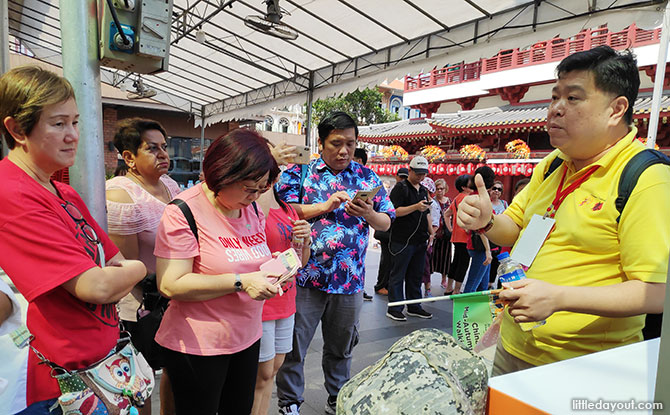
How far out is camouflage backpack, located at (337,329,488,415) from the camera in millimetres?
606

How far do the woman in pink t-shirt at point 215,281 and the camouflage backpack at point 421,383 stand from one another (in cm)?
84

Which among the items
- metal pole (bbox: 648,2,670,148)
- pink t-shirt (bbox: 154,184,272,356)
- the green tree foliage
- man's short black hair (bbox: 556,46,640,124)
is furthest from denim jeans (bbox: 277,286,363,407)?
the green tree foliage

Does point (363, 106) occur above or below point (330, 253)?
above

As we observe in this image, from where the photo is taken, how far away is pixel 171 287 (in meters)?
1.48

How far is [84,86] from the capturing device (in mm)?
1709

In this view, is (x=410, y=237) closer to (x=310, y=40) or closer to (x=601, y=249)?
(x=601, y=249)

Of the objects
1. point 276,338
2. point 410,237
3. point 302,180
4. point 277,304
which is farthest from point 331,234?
point 410,237

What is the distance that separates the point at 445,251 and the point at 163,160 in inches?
186

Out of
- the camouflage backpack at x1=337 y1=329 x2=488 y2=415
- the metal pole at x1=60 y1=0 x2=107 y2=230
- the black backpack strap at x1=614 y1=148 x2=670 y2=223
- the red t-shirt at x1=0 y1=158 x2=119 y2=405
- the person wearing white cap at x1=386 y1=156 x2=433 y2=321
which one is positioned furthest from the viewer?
the person wearing white cap at x1=386 y1=156 x2=433 y2=321

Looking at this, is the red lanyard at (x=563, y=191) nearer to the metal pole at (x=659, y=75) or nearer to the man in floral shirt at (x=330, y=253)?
the man in floral shirt at (x=330, y=253)

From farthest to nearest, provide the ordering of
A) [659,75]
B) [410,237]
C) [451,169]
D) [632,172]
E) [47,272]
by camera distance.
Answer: [451,169] < [410,237] < [659,75] < [632,172] < [47,272]

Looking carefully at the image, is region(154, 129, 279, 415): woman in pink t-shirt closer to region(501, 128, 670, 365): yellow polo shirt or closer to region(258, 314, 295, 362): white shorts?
region(258, 314, 295, 362): white shorts

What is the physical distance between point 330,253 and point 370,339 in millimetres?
1922

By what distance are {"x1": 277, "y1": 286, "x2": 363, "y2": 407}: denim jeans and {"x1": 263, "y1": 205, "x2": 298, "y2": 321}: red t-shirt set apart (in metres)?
0.25
